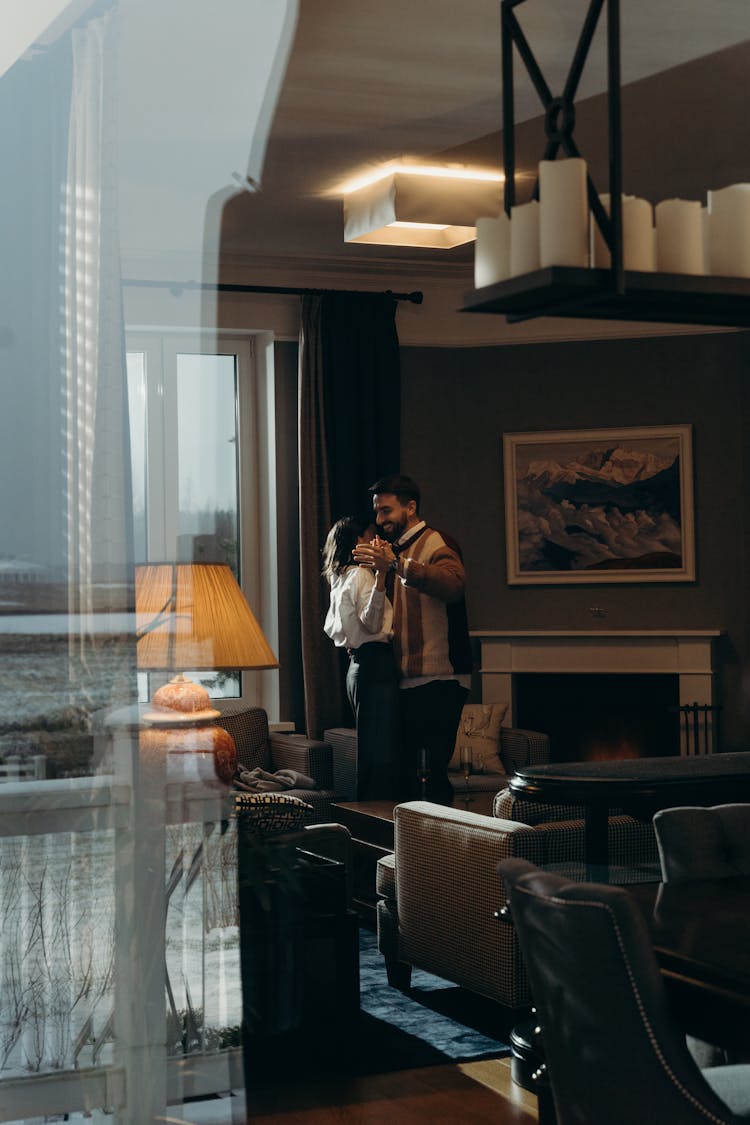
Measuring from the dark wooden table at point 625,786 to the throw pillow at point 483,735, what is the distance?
266cm

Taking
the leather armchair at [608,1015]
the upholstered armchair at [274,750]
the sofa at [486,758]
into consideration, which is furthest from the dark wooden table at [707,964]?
the upholstered armchair at [274,750]

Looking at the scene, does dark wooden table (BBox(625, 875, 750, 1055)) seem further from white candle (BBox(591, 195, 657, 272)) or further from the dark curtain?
the dark curtain

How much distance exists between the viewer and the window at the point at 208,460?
3062 mm

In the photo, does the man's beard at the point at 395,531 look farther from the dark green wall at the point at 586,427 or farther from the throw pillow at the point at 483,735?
the dark green wall at the point at 586,427

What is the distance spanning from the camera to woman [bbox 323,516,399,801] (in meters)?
5.63

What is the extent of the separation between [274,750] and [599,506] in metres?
2.22

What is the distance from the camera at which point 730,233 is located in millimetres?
2504

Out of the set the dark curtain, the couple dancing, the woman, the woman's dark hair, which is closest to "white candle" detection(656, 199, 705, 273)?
the couple dancing

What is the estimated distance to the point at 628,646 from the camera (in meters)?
7.15

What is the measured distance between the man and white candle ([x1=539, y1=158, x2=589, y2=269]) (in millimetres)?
3036

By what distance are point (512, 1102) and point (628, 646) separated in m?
3.91

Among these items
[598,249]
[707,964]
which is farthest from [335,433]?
[707,964]

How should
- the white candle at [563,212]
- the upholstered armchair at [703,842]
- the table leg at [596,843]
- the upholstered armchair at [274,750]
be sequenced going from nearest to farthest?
the white candle at [563,212], the upholstered armchair at [703,842], the table leg at [596,843], the upholstered armchair at [274,750]

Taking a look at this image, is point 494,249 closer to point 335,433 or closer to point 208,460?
point 208,460
